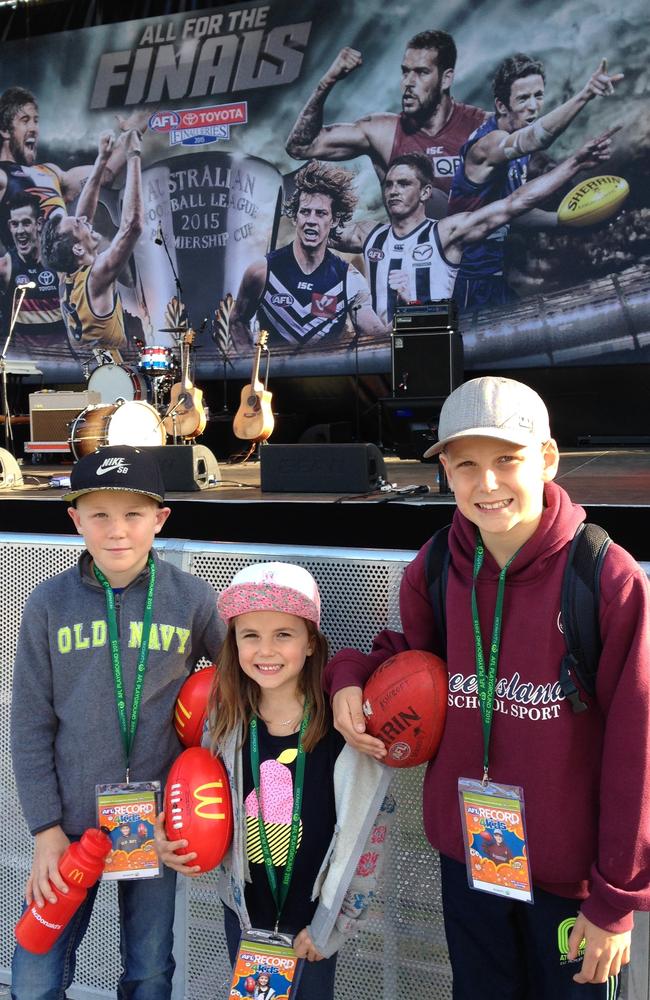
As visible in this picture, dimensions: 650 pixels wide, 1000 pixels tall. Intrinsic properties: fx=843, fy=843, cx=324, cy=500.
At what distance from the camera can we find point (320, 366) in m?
9.70

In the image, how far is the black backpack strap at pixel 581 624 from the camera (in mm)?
1538

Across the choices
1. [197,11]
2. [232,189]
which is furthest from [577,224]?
[197,11]

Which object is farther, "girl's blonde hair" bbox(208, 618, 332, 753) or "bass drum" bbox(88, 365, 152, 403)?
"bass drum" bbox(88, 365, 152, 403)

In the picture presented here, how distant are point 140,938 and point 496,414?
1.54 m

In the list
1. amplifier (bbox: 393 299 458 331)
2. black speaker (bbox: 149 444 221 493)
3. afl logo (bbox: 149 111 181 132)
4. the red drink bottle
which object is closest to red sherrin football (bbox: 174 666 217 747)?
the red drink bottle

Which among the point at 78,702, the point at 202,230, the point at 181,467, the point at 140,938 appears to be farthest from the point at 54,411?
the point at 140,938

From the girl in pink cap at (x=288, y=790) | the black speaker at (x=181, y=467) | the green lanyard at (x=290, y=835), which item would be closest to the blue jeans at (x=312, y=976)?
the girl in pink cap at (x=288, y=790)

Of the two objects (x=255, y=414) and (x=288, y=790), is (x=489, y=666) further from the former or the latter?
(x=255, y=414)

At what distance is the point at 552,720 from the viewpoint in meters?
1.60

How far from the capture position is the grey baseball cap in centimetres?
160

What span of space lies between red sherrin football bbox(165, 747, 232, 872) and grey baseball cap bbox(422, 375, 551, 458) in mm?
867

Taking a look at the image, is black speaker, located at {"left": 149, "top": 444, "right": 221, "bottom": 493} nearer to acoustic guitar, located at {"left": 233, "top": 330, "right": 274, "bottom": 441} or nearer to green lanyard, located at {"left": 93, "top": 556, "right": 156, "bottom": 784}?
acoustic guitar, located at {"left": 233, "top": 330, "right": 274, "bottom": 441}

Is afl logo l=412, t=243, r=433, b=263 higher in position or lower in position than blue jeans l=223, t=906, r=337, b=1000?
higher

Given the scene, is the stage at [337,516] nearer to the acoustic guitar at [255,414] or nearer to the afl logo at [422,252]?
the acoustic guitar at [255,414]
